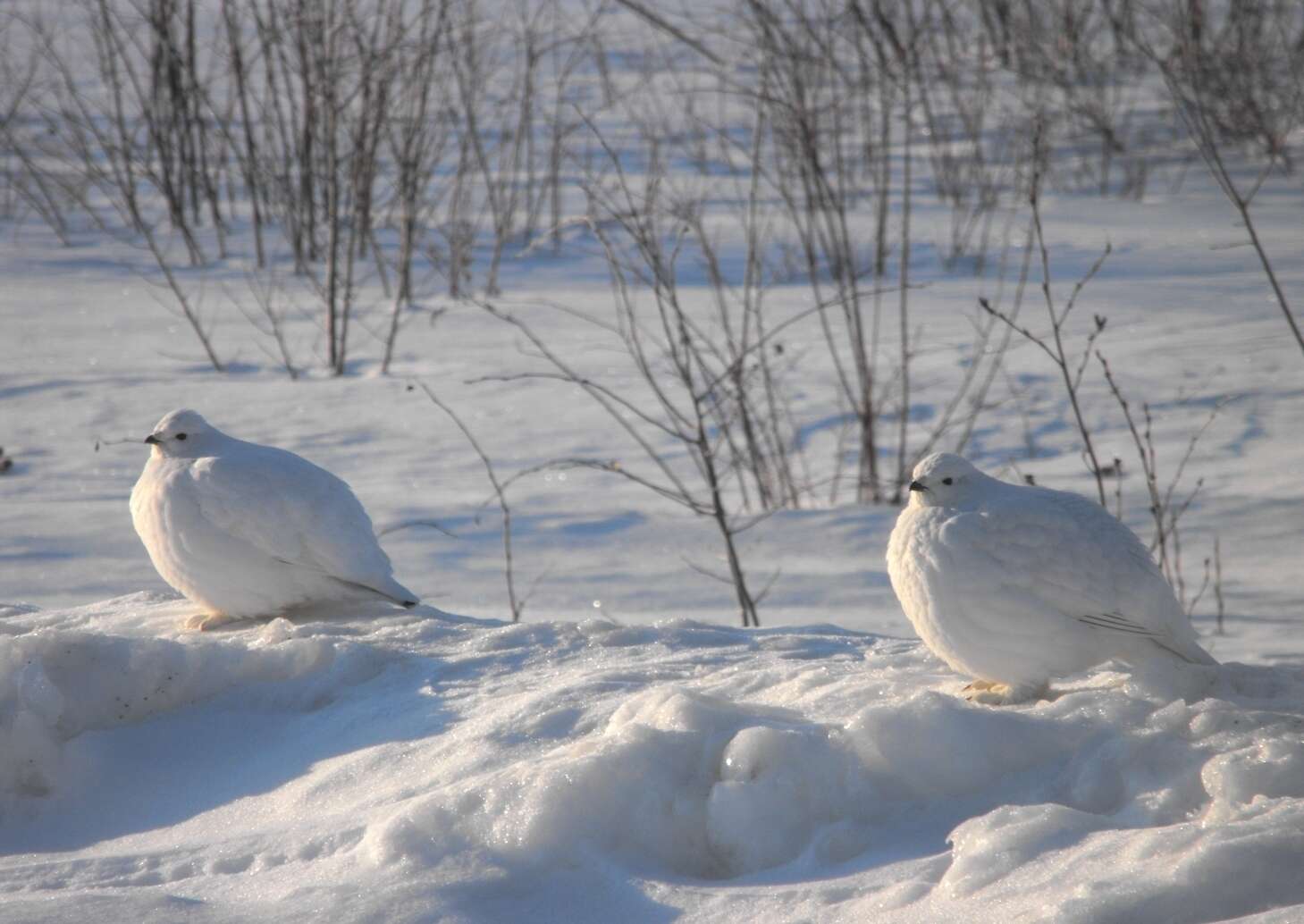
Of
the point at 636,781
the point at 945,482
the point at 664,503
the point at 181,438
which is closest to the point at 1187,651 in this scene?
the point at 945,482

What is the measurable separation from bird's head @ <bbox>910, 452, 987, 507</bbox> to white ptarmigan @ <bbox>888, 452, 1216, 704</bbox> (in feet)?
0.26

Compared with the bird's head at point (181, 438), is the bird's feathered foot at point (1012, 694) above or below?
below

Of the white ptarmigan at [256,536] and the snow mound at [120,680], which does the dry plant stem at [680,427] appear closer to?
the white ptarmigan at [256,536]

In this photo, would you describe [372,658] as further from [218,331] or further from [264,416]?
[218,331]

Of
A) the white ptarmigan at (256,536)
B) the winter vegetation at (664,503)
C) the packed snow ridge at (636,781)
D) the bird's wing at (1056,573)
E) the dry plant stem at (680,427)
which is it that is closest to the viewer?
the packed snow ridge at (636,781)

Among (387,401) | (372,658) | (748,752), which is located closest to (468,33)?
(387,401)

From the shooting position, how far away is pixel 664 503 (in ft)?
19.2

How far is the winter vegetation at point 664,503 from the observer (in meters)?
2.27

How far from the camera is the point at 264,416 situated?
6.99 metres

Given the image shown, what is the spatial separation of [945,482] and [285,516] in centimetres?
158

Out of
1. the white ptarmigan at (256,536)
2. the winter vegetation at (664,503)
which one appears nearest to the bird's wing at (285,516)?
the white ptarmigan at (256,536)

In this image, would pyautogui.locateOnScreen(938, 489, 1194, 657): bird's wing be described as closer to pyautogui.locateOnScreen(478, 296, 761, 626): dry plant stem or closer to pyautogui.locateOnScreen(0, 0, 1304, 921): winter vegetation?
pyautogui.locateOnScreen(0, 0, 1304, 921): winter vegetation

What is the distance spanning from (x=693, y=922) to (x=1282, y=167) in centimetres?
1043

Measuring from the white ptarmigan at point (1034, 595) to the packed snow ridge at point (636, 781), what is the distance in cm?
9
